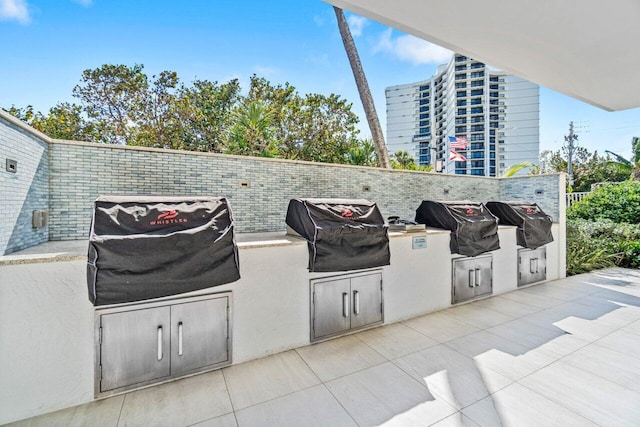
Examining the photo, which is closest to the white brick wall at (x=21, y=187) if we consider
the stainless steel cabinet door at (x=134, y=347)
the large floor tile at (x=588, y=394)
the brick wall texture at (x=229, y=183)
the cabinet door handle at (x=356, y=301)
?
the brick wall texture at (x=229, y=183)

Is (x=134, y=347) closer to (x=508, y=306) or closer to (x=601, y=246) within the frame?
(x=508, y=306)

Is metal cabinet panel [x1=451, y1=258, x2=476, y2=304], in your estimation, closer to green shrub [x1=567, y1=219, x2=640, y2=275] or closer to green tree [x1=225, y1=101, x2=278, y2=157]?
green shrub [x1=567, y1=219, x2=640, y2=275]

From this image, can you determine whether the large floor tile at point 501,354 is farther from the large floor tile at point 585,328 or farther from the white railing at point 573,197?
the white railing at point 573,197

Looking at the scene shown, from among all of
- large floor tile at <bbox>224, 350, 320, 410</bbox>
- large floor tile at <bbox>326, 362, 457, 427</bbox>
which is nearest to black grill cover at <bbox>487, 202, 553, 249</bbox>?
large floor tile at <bbox>326, 362, 457, 427</bbox>

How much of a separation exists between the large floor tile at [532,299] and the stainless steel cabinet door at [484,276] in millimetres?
420

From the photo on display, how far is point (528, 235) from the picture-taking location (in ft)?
17.9

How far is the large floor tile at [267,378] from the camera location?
246cm

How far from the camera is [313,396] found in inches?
95.9

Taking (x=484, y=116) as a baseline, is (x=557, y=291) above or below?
below

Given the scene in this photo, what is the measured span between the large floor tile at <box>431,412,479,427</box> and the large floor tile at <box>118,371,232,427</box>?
1679 mm

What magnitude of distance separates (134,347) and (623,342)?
5.44m

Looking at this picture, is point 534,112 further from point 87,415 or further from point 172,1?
point 87,415

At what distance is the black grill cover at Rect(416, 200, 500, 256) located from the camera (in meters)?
4.51

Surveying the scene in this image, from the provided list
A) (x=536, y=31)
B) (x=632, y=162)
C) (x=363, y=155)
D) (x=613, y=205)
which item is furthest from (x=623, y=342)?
(x=632, y=162)
